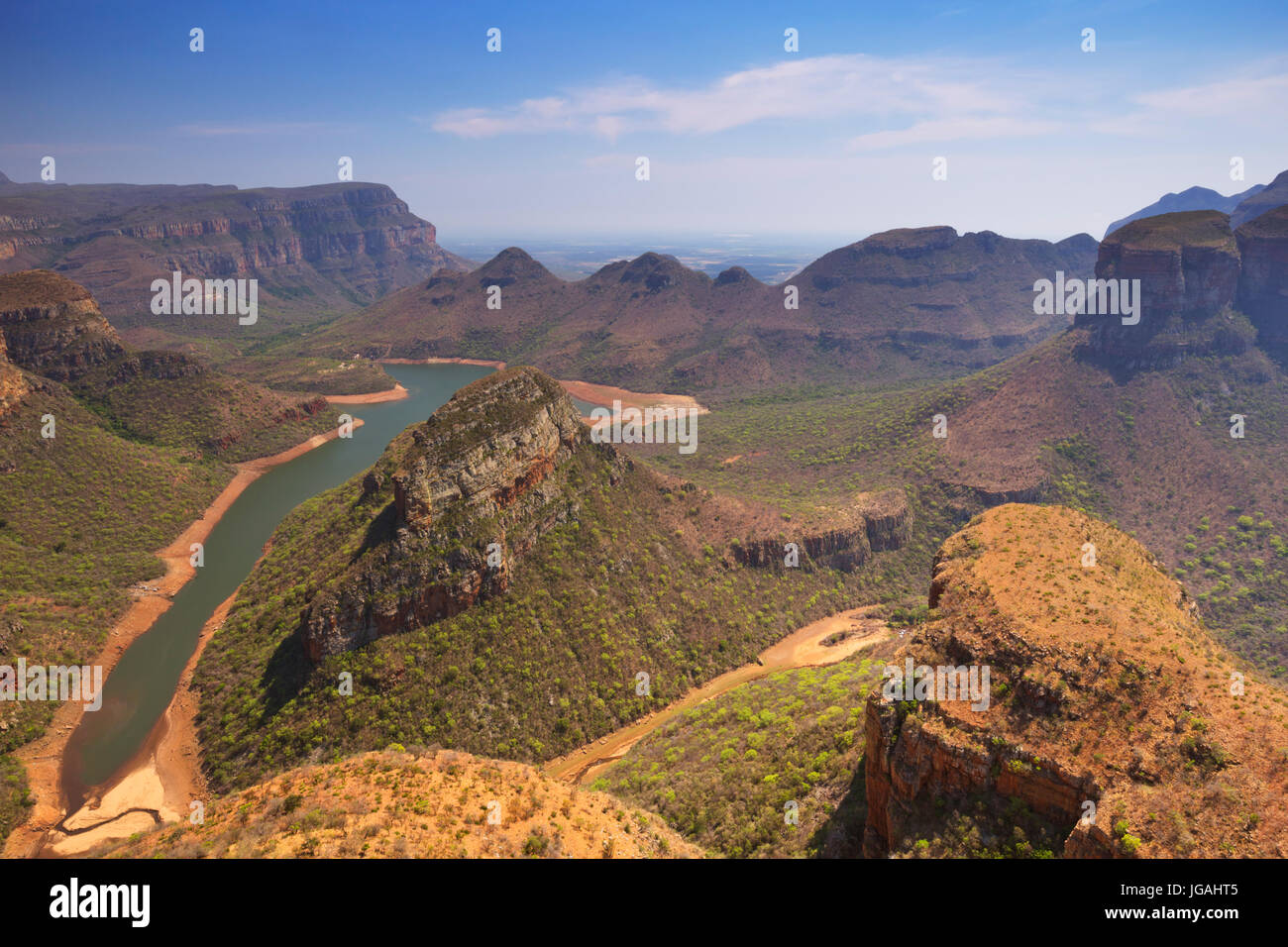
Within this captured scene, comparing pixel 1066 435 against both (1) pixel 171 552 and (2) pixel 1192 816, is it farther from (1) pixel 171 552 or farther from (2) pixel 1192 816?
(1) pixel 171 552

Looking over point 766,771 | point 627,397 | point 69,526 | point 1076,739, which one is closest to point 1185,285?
point 627,397

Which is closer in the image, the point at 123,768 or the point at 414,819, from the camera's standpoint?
the point at 414,819

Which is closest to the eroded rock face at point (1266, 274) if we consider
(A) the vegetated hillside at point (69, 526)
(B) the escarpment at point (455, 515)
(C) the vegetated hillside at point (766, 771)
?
(C) the vegetated hillside at point (766, 771)

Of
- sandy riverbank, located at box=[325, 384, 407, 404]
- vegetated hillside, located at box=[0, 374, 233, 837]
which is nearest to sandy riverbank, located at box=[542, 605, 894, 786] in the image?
vegetated hillside, located at box=[0, 374, 233, 837]

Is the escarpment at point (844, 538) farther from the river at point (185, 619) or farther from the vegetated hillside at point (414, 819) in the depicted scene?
the river at point (185, 619)

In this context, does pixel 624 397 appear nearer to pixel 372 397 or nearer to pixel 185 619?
pixel 372 397
